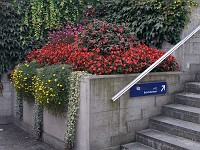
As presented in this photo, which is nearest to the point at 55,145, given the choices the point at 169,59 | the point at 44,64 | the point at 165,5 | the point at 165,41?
the point at 44,64

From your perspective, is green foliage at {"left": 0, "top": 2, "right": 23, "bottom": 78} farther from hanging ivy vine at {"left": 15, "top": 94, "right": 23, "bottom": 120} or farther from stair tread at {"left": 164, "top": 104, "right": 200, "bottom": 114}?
stair tread at {"left": 164, "top": 104, "right": 200, "bottom": 114}

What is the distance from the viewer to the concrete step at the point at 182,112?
569 cm

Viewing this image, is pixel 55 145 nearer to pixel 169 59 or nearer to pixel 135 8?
pixel 169 59

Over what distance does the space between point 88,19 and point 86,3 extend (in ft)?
1.71

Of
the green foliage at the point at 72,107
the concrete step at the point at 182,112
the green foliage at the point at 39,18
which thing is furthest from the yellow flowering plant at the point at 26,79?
the concrete step at the point at 182,112

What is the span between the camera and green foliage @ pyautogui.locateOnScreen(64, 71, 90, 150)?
5570 millimetres

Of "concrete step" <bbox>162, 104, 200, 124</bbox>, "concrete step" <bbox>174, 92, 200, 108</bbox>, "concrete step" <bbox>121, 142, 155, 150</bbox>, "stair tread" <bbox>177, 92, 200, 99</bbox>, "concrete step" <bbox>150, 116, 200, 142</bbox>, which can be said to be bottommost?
"concrete step" <bbox>121, 142, 155, 150</bbox>

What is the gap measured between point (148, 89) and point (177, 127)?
895mm

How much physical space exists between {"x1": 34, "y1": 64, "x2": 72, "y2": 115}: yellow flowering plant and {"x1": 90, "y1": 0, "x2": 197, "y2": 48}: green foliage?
2.34m

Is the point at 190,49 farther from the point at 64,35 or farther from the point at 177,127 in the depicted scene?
the point at 64,35

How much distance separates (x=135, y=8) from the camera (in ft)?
25.4

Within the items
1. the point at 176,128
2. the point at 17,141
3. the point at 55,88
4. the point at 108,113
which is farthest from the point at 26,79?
the point at 176,128

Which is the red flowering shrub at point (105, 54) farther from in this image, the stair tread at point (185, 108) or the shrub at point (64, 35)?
the stair tread at point (185, 108)

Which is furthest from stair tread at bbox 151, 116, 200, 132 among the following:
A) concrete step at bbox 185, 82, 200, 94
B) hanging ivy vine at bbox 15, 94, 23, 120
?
hanging ivy vine at bbox 15, 94, 23, 120
